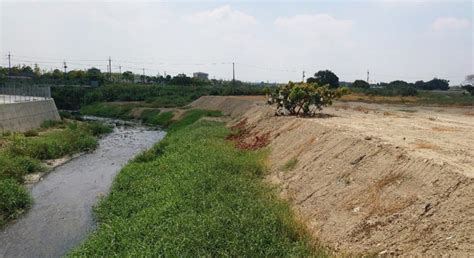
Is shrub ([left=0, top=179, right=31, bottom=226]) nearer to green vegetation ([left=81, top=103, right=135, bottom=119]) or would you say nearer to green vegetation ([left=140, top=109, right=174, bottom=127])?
green vegetation ([left=140, top=109, right=174, bottom=127])

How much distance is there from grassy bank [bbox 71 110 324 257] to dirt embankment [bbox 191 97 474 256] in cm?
83

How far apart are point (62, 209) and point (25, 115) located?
945 inches

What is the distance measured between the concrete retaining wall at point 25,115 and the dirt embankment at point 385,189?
23.9 m

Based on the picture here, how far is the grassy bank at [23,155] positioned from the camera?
1691cm

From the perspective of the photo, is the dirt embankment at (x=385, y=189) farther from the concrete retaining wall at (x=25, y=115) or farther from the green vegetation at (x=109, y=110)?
the green vegetation at (x=109, y=110)

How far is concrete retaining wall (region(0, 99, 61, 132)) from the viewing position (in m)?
33.5

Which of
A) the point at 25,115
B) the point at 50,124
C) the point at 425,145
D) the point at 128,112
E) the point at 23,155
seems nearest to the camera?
the point at 425,145

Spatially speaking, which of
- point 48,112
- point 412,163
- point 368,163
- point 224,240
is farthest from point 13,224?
point 48,112

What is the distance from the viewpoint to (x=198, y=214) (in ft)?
41.1

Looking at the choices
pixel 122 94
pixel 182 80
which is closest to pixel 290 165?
pixel 122 94

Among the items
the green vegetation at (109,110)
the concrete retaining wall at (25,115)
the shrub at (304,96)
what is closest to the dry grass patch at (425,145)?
the shrub at (304,96)

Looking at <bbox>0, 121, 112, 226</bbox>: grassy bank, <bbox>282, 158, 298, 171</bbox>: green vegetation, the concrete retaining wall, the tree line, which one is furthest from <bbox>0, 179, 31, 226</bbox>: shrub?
the tree line

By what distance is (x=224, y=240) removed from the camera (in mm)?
10430

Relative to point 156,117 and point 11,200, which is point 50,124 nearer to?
point 156,117
